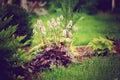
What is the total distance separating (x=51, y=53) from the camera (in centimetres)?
824

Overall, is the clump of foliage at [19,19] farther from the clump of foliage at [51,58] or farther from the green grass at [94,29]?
the clump of foliage at [51,58]

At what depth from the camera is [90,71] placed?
7590 mm

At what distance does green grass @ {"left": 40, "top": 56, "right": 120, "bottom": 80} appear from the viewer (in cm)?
721

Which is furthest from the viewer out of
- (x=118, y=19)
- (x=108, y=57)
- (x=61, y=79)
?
(x=118, y=19)

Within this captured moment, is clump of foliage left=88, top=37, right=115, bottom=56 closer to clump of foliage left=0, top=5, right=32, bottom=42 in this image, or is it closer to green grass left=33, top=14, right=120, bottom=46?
green grass left=33, top=14, right=120, bottom=46

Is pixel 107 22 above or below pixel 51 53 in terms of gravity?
below

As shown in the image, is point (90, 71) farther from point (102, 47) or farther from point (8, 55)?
point (8, 55)

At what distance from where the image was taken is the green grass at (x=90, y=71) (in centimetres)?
721

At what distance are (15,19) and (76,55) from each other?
2.25 metres

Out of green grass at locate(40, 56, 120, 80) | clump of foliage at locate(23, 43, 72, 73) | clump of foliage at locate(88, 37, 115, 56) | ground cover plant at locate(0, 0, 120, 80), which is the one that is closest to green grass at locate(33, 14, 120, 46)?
ground cover plant at locate(0, 0, 120, 80)

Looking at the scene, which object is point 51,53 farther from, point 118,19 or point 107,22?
point 118,19

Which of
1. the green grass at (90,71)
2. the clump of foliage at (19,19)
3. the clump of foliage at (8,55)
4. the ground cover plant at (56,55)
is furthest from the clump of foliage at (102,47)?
the clump of foliage at (8,55)

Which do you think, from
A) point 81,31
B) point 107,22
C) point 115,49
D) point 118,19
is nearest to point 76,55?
point 115,49

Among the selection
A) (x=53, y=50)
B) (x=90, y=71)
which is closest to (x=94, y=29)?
(x=53, y=50)
